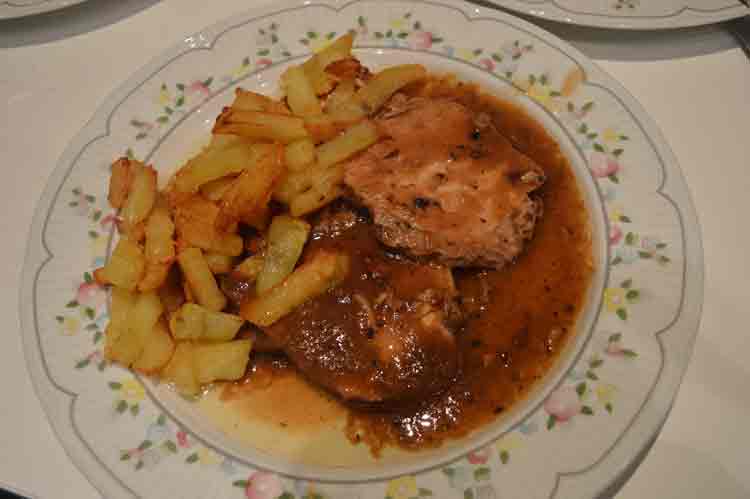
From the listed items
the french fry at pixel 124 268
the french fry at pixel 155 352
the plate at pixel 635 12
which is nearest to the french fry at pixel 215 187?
the french fry at pixel 124 268

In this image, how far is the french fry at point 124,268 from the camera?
2.83 meters

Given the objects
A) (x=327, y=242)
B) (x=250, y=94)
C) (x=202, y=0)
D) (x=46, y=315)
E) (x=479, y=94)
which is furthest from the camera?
(x=202, y=0)

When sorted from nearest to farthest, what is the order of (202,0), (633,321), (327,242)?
(633,321) < (327,242) < (202,0)

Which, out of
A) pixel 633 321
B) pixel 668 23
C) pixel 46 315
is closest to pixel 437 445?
pixel 633 321

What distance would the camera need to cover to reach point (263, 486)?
2.46 metres

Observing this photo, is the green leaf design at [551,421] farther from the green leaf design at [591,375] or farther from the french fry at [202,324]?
the french fry at [202,324]

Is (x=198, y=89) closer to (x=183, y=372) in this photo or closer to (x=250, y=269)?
(x=250, y=269)

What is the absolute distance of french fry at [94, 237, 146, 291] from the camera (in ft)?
9.29

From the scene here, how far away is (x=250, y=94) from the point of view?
10.7ft

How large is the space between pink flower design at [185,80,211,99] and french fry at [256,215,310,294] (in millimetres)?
1216

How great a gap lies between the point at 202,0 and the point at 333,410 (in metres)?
3.23

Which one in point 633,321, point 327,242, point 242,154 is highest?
point 242,154

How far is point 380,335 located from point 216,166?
1.21 m

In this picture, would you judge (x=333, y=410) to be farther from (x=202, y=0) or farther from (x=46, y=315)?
(x=202, y=0)
